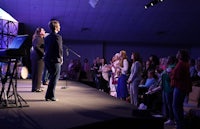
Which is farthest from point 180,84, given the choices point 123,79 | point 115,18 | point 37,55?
point 115,18

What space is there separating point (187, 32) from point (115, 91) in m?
7.68

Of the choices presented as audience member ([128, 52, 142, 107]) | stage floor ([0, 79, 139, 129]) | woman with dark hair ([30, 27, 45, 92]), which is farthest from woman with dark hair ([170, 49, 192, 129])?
woman with dark hair ([30, 27, 45, 92])

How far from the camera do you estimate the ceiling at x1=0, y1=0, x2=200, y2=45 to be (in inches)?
508

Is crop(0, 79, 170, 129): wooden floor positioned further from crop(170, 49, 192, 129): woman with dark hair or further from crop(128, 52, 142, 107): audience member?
crop(128, 52, 142, 107): audience member

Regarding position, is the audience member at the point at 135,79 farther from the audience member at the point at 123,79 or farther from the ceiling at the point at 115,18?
the ceiling at the point at 115,18

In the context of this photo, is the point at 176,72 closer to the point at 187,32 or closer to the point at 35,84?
the point at 35,84

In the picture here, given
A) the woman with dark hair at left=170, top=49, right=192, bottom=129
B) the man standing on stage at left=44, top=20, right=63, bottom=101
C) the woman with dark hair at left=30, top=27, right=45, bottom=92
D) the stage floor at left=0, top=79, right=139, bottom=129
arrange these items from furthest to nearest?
the woman with dark hair at left=30, top=27, right=45, bottom=92 < the woman with dark hair at left=170, top=49, right=192, bottom=129 < the man standing on stage at left=44, top=20, right=63, bottom=101 < the stage floor at left=0, top=79, right=139, bottom=129

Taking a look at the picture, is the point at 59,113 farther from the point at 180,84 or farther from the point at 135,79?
the point at 135,79

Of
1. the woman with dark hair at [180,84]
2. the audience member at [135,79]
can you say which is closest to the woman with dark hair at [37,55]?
the audience member at [135,79]

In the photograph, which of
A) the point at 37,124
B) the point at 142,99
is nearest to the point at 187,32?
the point at 142,99

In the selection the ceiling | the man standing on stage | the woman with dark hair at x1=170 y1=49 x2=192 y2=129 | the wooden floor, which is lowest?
the wooden floor

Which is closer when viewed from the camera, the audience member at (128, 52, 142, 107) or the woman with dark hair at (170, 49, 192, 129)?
the woman with dark hair at (170, 49, 192, 129)

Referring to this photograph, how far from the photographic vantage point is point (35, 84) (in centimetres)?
652

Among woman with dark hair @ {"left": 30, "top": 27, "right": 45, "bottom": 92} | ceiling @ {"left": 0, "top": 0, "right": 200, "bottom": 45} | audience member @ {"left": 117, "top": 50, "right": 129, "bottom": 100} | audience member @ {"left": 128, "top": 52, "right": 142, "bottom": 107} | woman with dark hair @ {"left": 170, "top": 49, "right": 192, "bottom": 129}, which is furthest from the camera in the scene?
ceiling @ {"left": 0, "top": 0, "right": 200, "bottom": 45}
